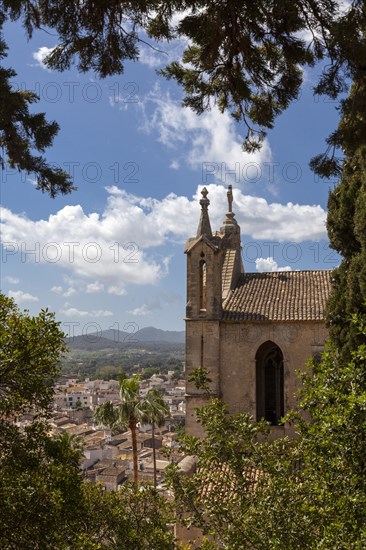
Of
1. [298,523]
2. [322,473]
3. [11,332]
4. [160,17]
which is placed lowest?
[298,523]

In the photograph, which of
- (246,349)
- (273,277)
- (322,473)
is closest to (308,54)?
(322,473)

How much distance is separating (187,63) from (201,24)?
0.85 metres

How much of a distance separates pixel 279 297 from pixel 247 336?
1.85m

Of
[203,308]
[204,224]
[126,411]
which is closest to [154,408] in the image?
[126,411]

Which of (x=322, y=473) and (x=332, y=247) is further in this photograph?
(x=332, y=247)

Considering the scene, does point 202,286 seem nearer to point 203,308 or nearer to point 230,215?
point 203,308

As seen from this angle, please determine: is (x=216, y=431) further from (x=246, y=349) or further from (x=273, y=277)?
(x=273, y=277)

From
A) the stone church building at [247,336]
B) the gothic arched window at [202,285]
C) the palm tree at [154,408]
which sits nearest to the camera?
the stone church building at [247,336]

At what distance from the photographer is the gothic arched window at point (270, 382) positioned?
60.2ft

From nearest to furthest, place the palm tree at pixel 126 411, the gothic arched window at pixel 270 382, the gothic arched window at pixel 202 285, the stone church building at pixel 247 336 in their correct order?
the stone church building at pixel 247 336, the gothic arched window at pixel 270 382, the gothic arched window at pixel 202 285, the palm tree at pixel 126 411

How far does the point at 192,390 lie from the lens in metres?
17.7

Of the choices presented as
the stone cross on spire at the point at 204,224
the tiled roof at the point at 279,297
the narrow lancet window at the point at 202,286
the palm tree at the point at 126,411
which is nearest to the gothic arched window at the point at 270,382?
the tiled roof at the point at 279,297

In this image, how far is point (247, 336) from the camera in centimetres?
1798

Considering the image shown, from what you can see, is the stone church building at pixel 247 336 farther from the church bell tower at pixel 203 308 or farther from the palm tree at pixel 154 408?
the palm tree at pixel 154 408
